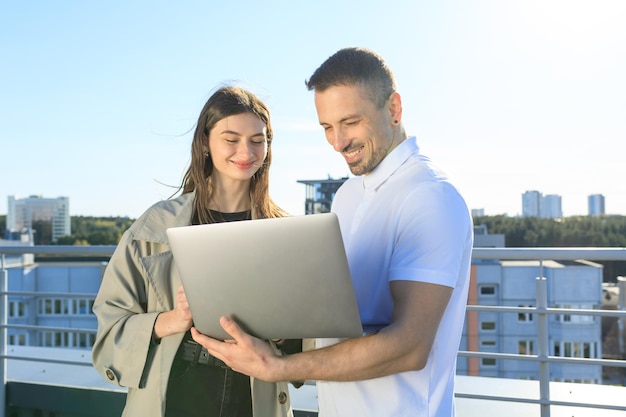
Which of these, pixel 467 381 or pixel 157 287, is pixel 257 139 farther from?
pixel 467 381

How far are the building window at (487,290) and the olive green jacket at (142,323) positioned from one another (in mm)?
48123

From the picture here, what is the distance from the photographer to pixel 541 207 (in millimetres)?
41875

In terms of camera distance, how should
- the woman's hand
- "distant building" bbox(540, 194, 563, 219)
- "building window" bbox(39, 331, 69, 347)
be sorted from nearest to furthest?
the woman's hand
"distant building" bbox(540, 194, 563, 219)
"building window" bbox(39, 331, 69, 347)

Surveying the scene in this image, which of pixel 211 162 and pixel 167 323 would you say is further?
pixel 211 162

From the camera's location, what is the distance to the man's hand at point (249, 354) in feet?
2.62

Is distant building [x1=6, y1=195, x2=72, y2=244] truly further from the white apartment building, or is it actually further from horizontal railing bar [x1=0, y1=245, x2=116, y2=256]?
horizontal railing bar [x1=0, y1=245, x2=116, y2=256]

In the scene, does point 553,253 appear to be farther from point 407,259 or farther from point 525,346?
point 525,346

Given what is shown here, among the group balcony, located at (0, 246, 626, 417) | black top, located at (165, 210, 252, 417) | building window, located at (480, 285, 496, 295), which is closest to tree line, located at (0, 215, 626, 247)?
building window, located at (480, 285, 496, 295)

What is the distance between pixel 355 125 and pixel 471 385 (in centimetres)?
172

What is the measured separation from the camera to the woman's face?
3.96 feet

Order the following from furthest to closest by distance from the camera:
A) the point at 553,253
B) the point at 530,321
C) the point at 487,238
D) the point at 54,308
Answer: the point at 530,321 → the point at 54,308 → the point at 487,238 → the point at 553,253

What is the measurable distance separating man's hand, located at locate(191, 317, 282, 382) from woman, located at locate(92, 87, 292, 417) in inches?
8.4

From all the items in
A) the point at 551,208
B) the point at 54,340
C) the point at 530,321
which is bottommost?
the point at 54,340

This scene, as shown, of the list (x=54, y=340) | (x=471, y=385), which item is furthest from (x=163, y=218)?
(x=54, y=340)
